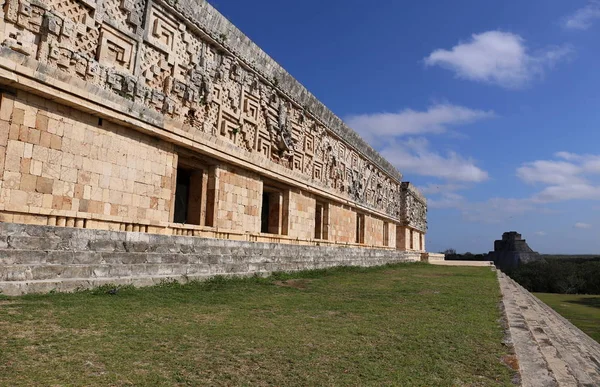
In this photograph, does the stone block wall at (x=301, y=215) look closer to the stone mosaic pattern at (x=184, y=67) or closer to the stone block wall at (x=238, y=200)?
the stone mosaic pattern at (x=184, y=67)

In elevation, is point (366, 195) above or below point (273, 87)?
below

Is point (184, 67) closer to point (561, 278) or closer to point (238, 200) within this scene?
point (238, 200)

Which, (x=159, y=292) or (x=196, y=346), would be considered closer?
(x=196, y=346)

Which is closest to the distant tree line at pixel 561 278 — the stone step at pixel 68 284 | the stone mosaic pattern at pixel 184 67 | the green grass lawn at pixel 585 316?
the green grass lawn at pixel 585 316

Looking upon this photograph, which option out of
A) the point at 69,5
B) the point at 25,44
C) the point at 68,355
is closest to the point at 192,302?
the point at 68,355

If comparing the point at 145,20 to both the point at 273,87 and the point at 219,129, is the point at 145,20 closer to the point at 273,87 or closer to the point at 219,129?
the point at 219,129

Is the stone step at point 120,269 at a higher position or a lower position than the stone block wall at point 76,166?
lower

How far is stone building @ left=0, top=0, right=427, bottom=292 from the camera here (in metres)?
5.89

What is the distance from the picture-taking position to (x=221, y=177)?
32.4 feet

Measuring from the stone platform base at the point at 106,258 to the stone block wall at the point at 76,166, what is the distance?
0.89 meters

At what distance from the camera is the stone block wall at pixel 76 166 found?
18.7 ft

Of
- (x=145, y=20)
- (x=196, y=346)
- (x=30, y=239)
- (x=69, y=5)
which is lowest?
(x=196, y=346)

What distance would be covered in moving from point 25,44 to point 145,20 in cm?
247

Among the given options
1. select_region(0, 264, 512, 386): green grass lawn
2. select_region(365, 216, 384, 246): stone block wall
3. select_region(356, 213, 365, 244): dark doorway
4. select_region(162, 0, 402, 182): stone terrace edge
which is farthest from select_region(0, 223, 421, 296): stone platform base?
select_region(365, 216, 384, 246): stone block wall
